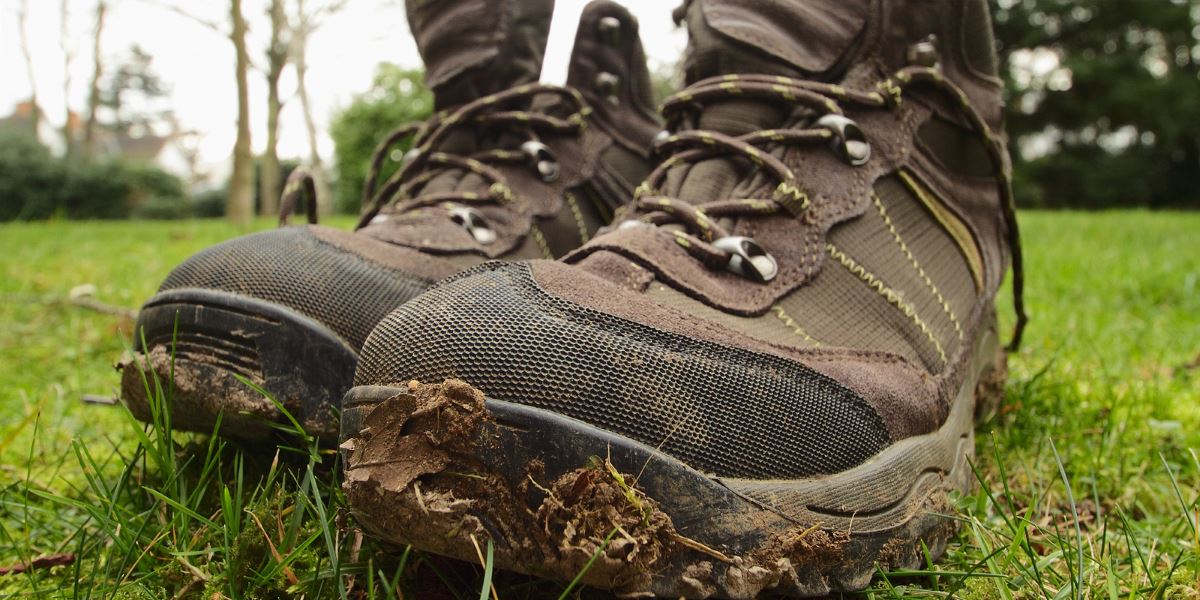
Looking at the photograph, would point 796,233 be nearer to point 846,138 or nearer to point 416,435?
point 846,138

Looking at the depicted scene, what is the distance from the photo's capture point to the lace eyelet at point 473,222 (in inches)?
67.6

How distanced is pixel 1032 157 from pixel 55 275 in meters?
21.2

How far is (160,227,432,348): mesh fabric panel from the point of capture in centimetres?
134

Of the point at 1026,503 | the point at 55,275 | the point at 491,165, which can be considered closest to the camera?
the point at 1026,503

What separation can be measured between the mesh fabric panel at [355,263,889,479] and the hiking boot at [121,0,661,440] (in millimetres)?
358

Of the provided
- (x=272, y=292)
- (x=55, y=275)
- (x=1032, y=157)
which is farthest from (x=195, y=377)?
(x=1032, y=157)

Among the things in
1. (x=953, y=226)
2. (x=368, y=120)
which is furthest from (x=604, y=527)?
(x=368, y=120)

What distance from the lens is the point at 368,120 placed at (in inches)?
676

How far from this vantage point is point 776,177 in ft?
4.24

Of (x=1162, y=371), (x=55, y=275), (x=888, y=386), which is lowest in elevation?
(x=55, y=275)

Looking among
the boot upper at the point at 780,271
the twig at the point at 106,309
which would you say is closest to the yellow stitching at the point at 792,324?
the boot upper at the point at 780,271

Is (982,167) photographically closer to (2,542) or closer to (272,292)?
(272,292)

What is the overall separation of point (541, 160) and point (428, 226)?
1.11ft

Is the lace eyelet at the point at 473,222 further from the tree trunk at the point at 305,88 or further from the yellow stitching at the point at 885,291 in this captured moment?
the tree trunk at the point at 305,88
